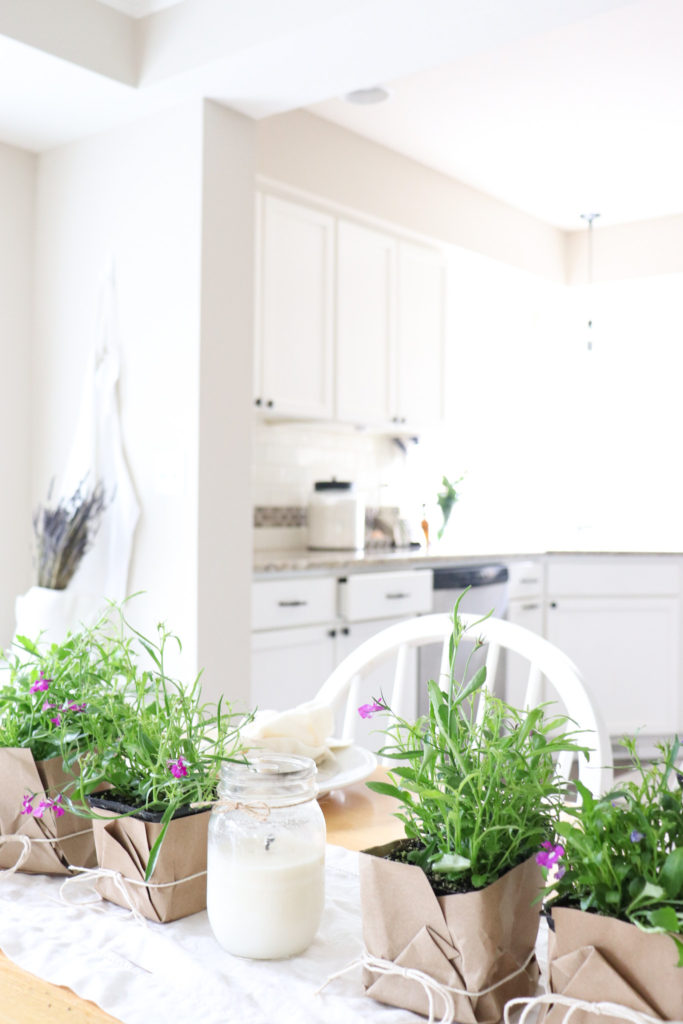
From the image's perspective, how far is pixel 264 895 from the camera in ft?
2.24

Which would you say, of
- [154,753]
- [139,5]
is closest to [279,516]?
Result: [139,5]

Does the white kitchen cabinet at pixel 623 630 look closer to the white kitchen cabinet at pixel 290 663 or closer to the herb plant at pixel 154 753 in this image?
the white kitchen cabinet at pixel 290 663

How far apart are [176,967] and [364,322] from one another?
11.7ft

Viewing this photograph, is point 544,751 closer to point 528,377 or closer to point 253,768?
point 253,768

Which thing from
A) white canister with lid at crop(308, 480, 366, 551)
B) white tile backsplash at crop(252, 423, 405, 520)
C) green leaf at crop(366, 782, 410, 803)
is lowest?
green leaf at crop(366, 782, 410, 803)

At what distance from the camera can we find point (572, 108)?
12.5 feet

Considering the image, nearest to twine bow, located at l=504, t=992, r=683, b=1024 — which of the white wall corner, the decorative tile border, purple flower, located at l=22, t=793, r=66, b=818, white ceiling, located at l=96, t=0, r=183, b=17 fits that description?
purple flower, located at l=22, t=793, r=66, b=818

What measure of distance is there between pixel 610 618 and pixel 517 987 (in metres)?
3.98

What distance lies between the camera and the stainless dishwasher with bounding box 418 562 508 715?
3.80m

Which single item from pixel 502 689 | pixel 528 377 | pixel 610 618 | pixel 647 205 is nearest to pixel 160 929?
pixel 502 689

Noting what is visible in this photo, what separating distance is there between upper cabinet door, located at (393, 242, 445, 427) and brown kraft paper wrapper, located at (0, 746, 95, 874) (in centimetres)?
352

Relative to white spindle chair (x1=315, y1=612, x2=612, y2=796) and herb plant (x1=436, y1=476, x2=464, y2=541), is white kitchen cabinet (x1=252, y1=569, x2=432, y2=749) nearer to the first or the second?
herb plant (x1=436, y1=476, x2=464, y2=541)

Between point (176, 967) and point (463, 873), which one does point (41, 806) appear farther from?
point (463, 873)

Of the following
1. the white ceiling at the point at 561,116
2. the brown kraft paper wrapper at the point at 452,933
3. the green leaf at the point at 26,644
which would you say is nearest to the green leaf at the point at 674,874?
the brown kraft paper wrapper at the point at 452,933
